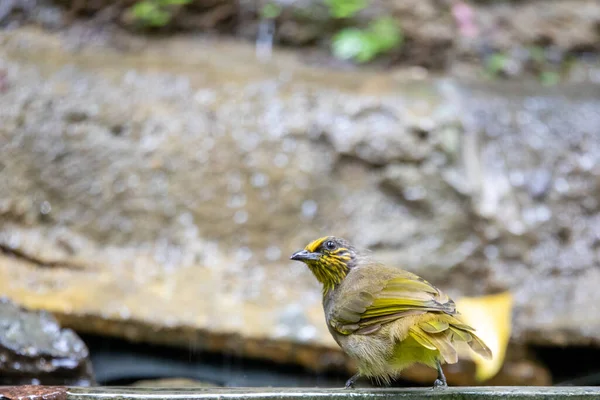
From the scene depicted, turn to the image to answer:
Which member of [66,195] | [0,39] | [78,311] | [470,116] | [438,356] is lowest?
[438,356]

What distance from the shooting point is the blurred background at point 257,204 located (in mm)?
5320

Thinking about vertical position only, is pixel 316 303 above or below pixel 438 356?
above

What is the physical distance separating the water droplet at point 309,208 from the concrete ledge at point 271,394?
351 centimetres

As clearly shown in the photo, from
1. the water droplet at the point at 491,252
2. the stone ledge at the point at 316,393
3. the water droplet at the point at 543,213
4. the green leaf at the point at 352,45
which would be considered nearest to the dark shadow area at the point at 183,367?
the water droplet at the point at 491,252

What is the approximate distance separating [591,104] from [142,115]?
199 inches

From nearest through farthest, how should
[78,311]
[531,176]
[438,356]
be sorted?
[438,356] → [78,311] → [531,176]

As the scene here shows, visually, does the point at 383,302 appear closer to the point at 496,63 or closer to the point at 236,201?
the point at 236,201

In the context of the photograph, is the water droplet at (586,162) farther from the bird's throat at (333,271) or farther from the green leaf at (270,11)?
the bird's throat at (333,271)

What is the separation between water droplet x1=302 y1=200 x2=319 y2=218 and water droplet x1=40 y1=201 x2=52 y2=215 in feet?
7.51

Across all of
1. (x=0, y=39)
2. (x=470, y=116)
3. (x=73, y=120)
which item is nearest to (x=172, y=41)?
(x=0, y=39)

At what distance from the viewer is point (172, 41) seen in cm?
873

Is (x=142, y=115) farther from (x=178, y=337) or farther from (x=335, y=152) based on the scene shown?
(x=178, y=337)

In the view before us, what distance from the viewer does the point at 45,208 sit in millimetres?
6137

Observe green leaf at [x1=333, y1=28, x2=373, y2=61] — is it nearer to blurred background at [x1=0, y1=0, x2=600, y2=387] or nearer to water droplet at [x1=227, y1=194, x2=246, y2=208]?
blurred background at [x1=0, y1=0, x2=600, y2=387]
